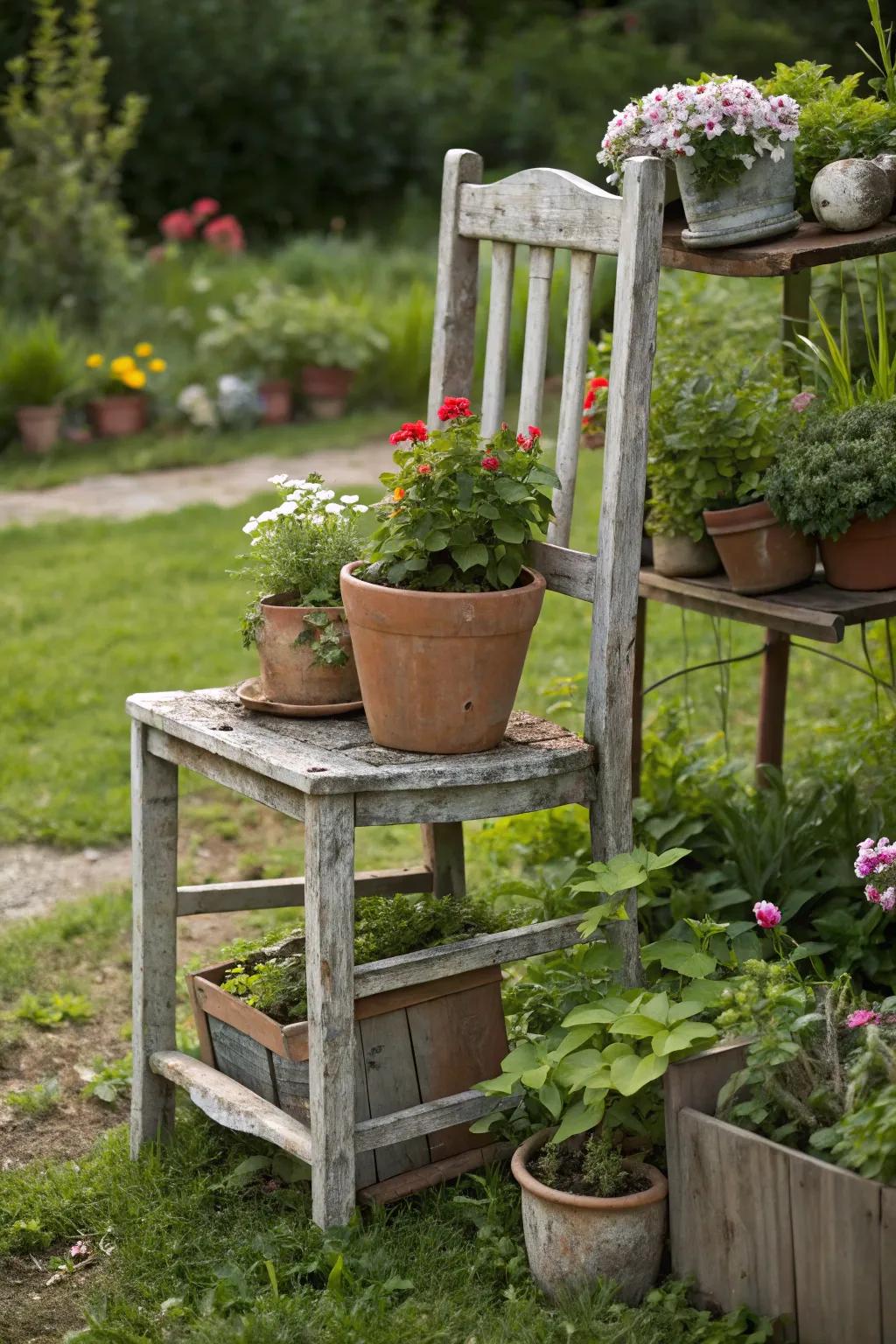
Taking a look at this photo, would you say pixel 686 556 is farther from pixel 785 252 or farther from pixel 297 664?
pixel 297 664

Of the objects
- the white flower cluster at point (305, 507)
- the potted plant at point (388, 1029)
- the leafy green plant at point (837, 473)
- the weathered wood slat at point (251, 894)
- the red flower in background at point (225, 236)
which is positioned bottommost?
the potted plant at point (388, 1029)

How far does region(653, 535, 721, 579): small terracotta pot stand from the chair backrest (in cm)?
44

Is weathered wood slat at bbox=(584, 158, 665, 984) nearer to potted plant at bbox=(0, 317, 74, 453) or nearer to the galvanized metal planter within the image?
the galvanized metal planter

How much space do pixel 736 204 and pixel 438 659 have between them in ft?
3.32

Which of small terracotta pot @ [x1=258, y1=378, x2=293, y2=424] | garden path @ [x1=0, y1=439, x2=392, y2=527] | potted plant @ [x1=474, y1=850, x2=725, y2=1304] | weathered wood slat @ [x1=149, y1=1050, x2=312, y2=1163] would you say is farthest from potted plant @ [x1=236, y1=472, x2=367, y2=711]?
small terracotta pot @ [x1=258, y1=378, x2=293, y2=424]

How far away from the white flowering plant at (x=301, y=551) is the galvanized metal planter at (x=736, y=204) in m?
0.78

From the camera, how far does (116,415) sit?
28.7 feet

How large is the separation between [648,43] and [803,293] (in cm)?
1302

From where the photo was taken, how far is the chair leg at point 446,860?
125 inches

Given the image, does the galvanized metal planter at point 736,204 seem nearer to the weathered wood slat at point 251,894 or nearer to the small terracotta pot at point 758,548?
the small terracotta pot at point 758,548

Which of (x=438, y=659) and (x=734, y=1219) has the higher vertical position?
(x=438, y=659)

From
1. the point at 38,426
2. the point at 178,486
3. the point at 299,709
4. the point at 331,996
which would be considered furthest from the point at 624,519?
the point at 38,426

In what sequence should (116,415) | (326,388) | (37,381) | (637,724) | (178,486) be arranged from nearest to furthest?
(637,724)
(178,486)
(37,381)
(116,415)
(326,388)

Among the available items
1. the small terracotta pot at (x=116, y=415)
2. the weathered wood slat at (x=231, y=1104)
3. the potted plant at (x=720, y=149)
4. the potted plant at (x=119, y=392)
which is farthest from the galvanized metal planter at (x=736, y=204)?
the small terracotta pot at (x=116, y=415)
